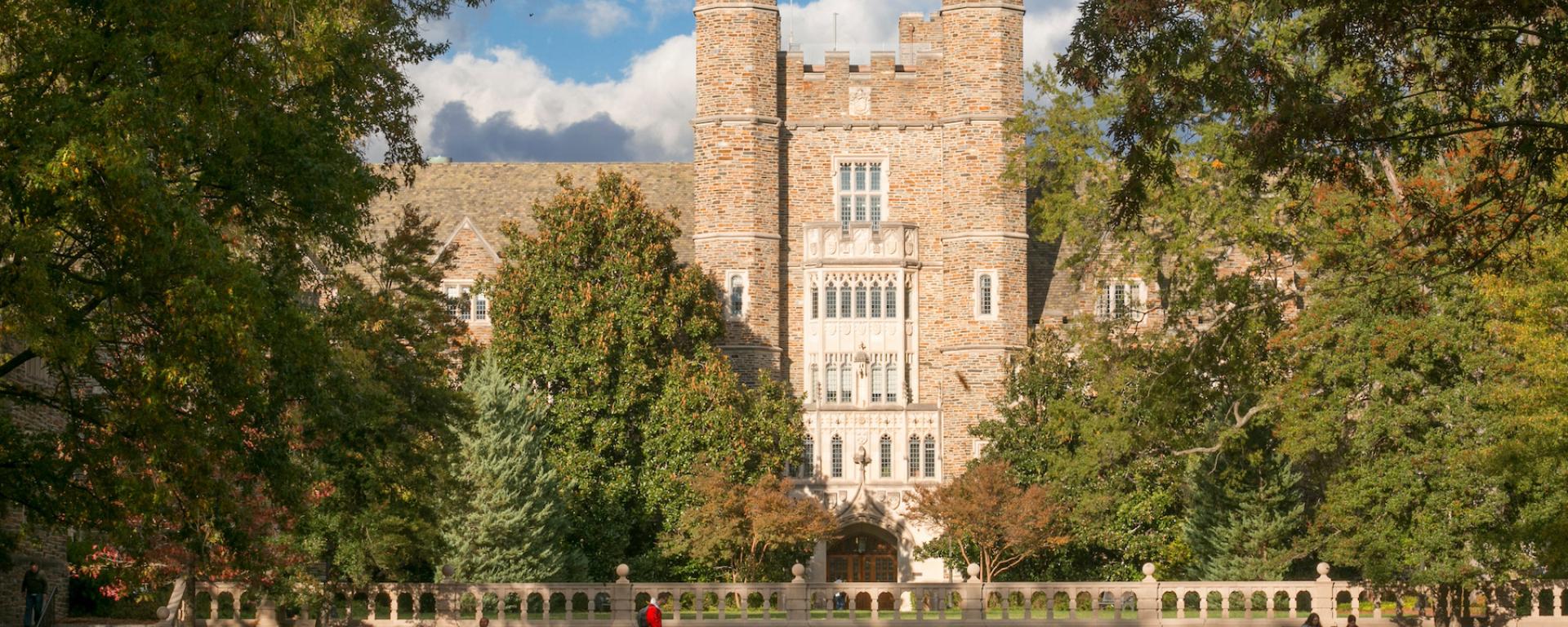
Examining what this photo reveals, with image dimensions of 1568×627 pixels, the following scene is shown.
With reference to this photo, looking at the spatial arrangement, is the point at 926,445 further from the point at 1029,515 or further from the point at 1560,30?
the point at 1560,30

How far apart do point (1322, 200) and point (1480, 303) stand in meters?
2.93

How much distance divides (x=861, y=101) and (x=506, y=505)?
15326mm

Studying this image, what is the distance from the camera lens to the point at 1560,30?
14.8 m

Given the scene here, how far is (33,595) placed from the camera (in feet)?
93.0

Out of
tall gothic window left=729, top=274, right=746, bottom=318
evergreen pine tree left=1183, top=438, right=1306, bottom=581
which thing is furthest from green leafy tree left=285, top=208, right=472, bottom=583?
evergreen pine tree left=1183, top=438, right=1306, bottom=581

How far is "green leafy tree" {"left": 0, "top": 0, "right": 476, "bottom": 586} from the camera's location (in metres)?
16.1

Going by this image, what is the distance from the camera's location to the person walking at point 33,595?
28141mm

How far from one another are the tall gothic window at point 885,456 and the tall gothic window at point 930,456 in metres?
0.92

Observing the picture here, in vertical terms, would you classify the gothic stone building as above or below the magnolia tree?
above

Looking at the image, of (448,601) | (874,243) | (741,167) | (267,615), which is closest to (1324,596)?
(448,601)

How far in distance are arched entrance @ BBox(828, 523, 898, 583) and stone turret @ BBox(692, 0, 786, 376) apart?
4.93 meters

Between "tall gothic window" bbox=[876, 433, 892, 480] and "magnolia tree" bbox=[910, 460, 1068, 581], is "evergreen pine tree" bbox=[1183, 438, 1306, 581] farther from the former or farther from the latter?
"tall gothic window" bbox=[876, 433, 892, 480]

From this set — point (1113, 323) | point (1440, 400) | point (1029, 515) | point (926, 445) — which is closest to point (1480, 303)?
point (1440, 400)

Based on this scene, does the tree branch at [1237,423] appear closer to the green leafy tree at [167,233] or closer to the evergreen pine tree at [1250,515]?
the evergreen pine tree at [1250,515]
